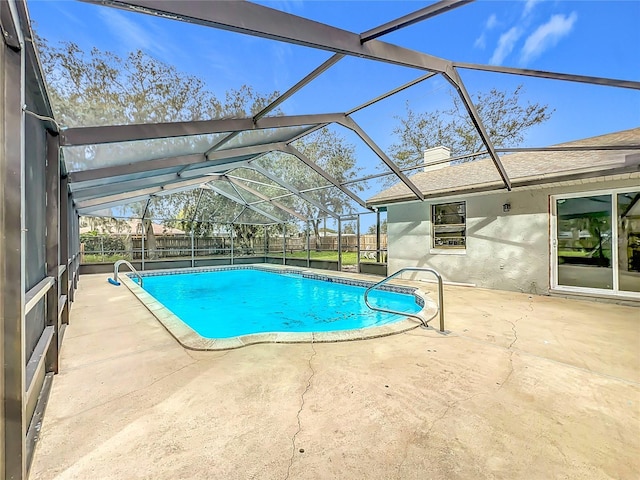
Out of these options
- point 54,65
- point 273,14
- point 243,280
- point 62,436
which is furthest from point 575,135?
point 243,280

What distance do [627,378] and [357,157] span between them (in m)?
14.2

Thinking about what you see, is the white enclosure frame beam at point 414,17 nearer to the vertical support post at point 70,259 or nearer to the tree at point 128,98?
the tree at point 128,98

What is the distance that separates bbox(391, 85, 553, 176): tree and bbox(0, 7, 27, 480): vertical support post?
14149 mm

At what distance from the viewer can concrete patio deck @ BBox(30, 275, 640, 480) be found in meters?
1.60

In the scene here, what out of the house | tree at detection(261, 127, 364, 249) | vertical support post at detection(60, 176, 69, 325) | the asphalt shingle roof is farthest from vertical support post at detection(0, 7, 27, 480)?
the asphalt shingle roof

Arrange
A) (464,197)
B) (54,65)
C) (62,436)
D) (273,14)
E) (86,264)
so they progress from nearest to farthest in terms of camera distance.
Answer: (62,436)
(54,65)
(273,14)
(464,197)
(86,264)

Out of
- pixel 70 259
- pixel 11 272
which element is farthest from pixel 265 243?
pixel 11 272

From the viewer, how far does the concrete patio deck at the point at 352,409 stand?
5.26 ft

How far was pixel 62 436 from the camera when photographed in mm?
1835

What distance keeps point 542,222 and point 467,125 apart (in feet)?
34.8

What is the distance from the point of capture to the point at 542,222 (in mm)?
6480

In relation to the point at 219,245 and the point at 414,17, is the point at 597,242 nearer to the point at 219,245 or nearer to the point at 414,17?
the point at 414,17

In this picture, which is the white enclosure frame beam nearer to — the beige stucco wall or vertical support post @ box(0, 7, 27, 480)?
vertical support post @ box(0, 7, 27, 480)

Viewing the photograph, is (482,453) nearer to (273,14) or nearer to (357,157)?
(273,14)
